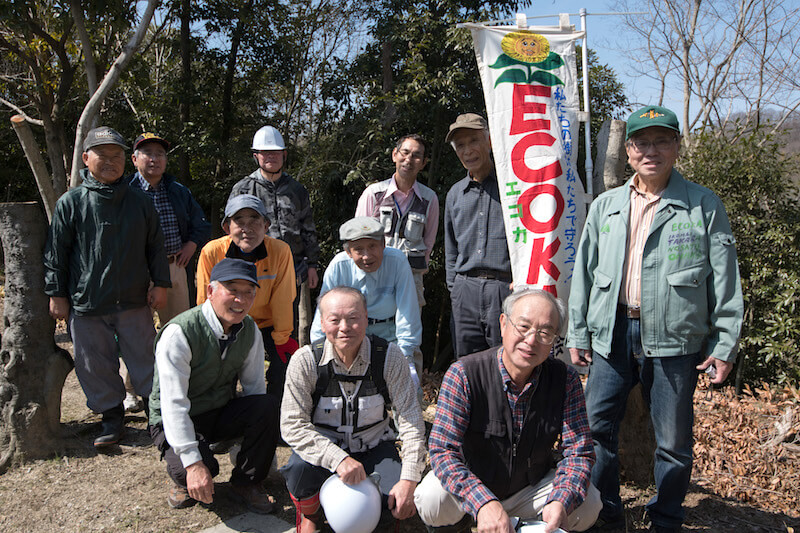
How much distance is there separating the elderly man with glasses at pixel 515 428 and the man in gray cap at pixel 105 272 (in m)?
2.25

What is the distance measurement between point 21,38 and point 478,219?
848cm

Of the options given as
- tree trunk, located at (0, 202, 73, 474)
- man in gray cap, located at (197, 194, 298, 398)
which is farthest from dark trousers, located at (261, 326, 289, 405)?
tree trunk, located at (0, 202, 73, 474)

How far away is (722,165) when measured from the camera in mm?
6250

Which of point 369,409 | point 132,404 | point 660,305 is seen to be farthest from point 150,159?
point 660,305

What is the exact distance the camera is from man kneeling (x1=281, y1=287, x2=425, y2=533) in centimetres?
257

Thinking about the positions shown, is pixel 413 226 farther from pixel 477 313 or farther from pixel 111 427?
pixel 111 427

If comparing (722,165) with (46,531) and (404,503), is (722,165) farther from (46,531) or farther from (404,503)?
(46,531)

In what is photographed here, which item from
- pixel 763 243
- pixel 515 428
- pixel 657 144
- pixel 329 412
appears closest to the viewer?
pixel 515 428

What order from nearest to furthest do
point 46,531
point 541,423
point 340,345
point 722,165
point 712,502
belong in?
point 541,423 → point 340,345 → point 46,531 → point 712,502 → point 722,165

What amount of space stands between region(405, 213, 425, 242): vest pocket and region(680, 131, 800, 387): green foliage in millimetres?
3848

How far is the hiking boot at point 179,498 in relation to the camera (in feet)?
9.83

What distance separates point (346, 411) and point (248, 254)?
126 cm

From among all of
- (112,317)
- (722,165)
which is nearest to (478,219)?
(112,317)

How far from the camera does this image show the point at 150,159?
3947mm
